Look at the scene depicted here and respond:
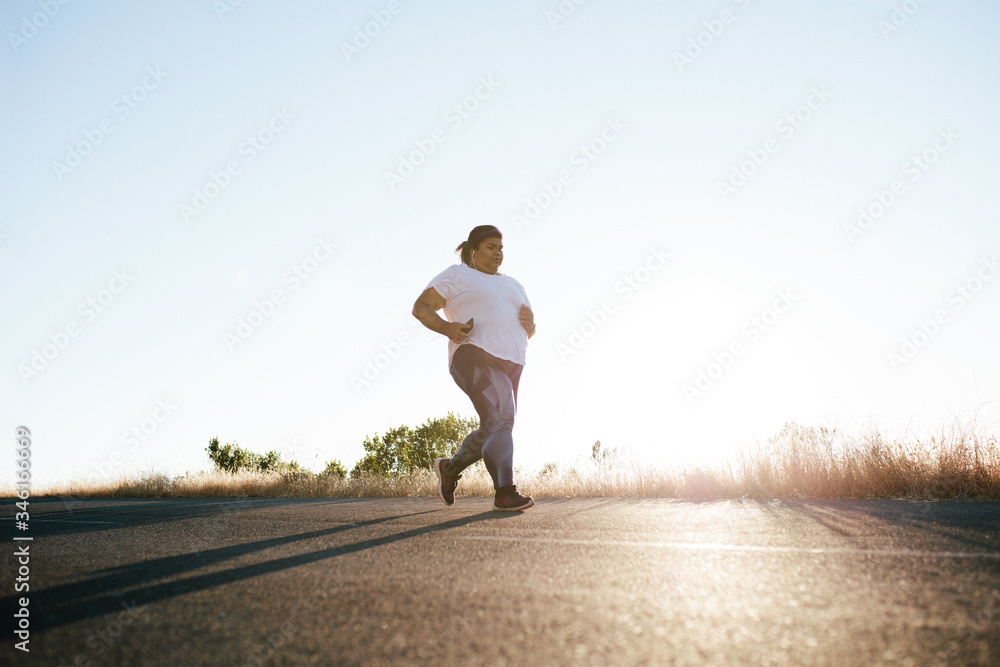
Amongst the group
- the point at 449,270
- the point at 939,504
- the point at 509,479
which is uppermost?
the point at 449,270

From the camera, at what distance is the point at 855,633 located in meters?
1.47

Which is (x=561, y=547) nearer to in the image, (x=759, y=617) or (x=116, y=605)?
(x=759, y=617)

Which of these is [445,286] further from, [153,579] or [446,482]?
[153,579]

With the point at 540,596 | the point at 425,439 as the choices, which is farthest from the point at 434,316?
the point at 425,439

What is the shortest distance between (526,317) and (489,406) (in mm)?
941

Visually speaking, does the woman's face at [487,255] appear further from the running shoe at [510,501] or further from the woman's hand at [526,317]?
the running shoe at [510,501]

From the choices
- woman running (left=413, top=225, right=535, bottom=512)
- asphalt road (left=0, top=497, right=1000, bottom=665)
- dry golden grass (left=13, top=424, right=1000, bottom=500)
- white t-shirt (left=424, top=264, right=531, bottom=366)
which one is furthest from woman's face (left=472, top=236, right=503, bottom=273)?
dry golden grass (left=13, top=424, right=1000, bottom=500)

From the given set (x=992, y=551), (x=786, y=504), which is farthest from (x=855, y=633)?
(x=786, y=504)

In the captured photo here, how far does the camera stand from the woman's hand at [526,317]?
5535 millimetres

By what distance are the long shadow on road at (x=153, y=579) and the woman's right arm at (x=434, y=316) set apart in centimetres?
201

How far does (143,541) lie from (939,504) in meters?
4.89

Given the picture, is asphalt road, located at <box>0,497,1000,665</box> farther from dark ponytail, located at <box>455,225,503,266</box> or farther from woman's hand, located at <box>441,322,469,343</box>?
dark ponytail, located at <box>455,225,503,266</box>

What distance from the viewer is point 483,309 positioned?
528 cm

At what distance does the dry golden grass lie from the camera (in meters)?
5.62
